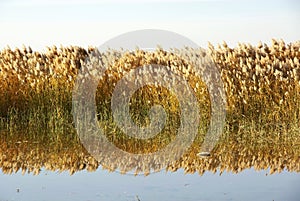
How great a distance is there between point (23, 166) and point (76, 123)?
1537mm

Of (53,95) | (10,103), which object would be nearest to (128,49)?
(53,95)

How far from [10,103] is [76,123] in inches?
43.4

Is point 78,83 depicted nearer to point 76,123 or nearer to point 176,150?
point 76,123

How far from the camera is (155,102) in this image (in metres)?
6.85

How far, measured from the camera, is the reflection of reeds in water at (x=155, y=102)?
17.2 feet

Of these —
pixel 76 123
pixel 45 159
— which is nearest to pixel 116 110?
pixel 76 123

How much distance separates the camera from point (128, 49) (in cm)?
753

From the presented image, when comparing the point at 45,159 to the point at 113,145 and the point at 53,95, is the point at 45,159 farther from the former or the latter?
the point at 53,95

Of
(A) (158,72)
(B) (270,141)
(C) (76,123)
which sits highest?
(A) (158,72)

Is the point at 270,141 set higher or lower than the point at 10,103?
lower

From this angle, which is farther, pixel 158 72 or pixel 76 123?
pixel 158 72

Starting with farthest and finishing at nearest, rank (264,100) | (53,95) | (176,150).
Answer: (53,95), (264,100), (176,150)

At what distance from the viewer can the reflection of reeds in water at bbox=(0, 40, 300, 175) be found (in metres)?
5.25

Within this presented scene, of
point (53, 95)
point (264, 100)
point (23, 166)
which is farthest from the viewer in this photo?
point (53, 95)
